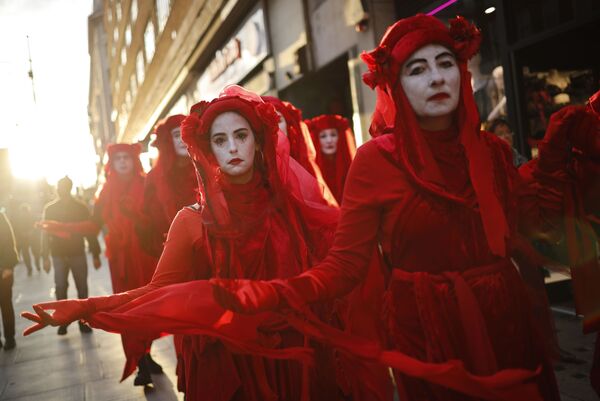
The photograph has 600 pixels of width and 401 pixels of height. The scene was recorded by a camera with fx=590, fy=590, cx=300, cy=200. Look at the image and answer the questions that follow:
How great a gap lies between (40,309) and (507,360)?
1.65 m

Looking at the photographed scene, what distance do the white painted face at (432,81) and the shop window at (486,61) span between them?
441 cm

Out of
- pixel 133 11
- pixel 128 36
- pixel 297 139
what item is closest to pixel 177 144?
pixel 297 139

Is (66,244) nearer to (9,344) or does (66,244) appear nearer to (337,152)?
(9,344)

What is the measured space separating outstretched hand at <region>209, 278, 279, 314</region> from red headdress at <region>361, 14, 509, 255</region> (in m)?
0.65

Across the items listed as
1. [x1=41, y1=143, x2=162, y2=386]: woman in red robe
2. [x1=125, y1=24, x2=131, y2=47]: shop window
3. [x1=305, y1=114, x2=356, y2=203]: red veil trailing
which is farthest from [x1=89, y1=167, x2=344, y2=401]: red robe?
[x1=125, y1=24, x2=131, y2=47]: shop window

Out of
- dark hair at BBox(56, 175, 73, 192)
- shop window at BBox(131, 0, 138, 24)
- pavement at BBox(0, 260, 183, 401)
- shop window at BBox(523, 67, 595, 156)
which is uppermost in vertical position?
shop window at BBox(131, 0, 138, 24)

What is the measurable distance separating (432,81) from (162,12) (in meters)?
20.2

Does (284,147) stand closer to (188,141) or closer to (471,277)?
(188,141)

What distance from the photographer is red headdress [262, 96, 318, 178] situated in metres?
4.82

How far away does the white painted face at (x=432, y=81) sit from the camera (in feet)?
6.97

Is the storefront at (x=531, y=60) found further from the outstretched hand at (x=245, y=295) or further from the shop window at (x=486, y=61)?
the outstretched hand at (x=245, y=295)

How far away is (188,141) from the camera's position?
2.85 m

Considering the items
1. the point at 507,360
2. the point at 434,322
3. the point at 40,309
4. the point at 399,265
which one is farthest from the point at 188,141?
the point at 507,360

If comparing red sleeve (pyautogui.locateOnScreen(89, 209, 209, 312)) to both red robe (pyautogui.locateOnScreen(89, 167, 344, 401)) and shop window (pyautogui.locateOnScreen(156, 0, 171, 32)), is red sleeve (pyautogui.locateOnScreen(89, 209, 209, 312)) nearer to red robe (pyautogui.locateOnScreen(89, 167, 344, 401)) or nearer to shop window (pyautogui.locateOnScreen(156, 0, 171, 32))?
red robe (pyautogui.locateOnScreen(89, 167, 344, 401))
